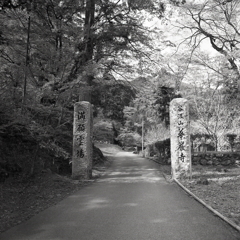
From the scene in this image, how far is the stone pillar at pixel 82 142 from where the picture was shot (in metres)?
11.3

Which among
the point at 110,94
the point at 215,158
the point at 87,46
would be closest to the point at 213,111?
the point at 215,158

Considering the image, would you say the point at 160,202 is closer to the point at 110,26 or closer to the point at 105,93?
the point at 110,26

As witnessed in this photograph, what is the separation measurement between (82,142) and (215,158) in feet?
33.7

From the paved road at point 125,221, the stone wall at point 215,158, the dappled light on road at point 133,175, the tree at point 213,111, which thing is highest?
the tree at point 213,111

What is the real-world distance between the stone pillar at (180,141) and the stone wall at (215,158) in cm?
665

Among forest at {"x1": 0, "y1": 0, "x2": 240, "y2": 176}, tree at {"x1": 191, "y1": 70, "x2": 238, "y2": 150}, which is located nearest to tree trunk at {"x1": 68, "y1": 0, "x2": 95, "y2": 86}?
forest at {"x1": 0, "y1": 0, "x2": 240, "y2": 176}

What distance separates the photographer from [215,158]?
56.8ft

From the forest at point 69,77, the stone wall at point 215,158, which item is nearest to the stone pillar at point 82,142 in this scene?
the forest at point 69,77

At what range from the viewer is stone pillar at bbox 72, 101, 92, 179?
37.2ft

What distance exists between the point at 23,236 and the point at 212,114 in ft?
53.3

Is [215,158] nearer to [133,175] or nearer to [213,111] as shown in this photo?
[213,111]

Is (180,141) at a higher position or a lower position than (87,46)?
lower

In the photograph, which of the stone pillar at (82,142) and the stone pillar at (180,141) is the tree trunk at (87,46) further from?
the stone pillar at (180,141)

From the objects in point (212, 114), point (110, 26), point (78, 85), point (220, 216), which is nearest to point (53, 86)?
point (78, 85)
